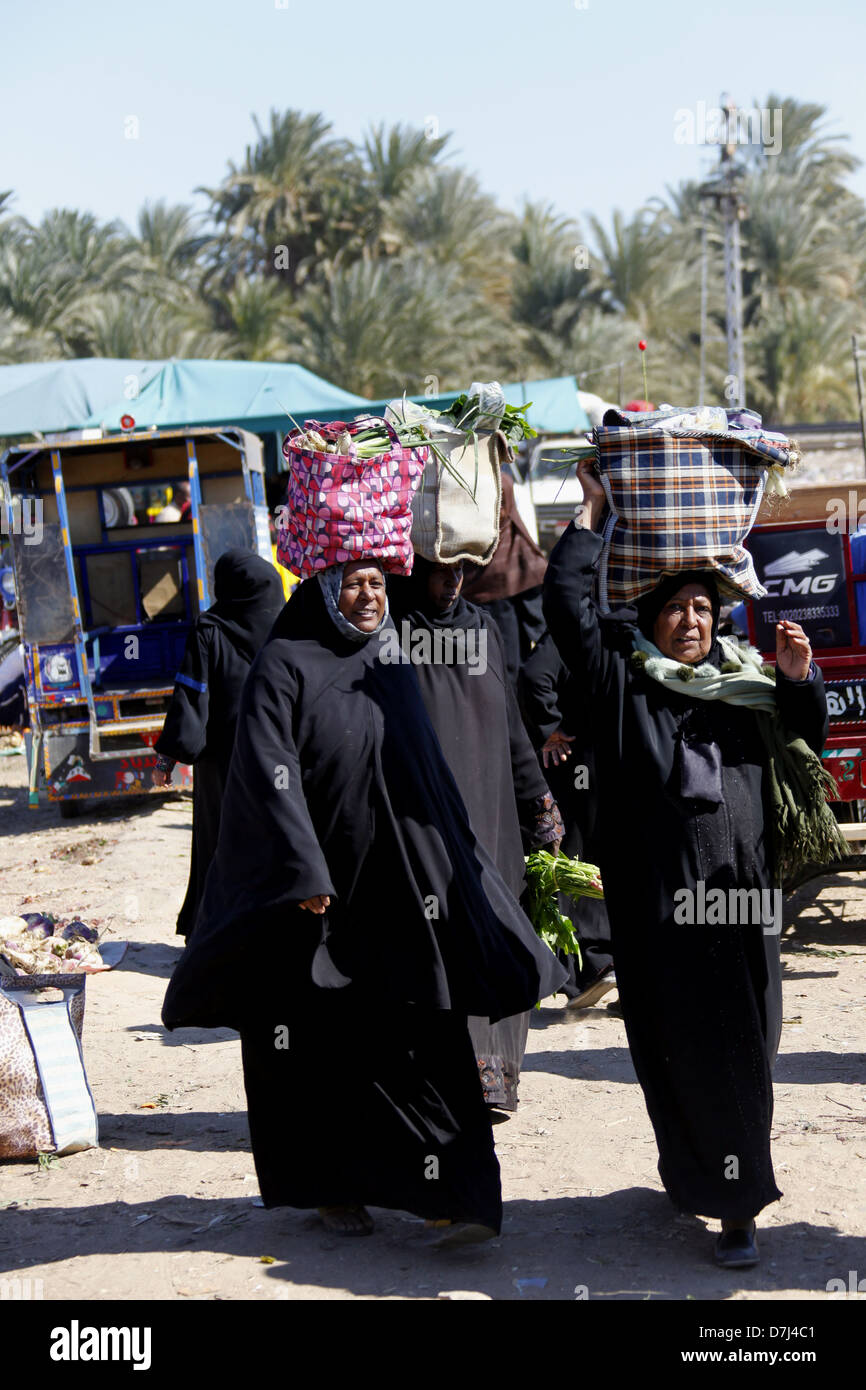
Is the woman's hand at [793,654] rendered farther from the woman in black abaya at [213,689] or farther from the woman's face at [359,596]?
the woman in black abaya at [213,689]

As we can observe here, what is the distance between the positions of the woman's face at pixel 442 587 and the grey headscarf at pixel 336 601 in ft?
2.30

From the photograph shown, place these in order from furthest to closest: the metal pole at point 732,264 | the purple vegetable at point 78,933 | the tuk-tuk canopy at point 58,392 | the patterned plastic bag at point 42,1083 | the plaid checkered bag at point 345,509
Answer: the metal pole at point 732,264 < the tuk-tuk canopy at point 58,392 < the purple vegetable at point 78,933 < the patterned plastic bag at point 42,1083 < the plaid checkered bag at point 345,509

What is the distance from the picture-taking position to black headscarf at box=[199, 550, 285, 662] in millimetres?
6566

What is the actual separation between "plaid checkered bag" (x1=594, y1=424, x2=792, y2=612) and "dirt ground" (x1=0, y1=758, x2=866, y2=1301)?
111cm

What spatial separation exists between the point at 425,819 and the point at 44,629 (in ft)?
27.4

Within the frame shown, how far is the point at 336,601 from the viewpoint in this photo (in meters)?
4.11

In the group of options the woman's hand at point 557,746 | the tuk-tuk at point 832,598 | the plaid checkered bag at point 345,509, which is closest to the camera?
the plaid checkered bag at point 345,509

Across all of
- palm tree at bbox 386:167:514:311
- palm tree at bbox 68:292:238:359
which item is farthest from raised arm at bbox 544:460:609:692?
palm tree at bbox 386:167:514:311

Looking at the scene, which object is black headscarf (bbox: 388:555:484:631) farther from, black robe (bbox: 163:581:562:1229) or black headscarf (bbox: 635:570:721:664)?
black headscarf (bbox: 635:570:721:664)

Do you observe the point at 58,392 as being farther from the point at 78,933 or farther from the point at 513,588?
the point at 513,588

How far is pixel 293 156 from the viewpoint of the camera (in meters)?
36.4

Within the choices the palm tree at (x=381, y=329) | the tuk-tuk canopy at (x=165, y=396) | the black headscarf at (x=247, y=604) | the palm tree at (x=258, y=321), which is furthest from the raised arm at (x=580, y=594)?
the palm tree at (x=258, y=321)

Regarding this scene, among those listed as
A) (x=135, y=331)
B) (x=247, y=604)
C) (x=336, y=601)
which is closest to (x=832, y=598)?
(x=247, y=604)

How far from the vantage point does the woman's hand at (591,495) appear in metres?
4.09
